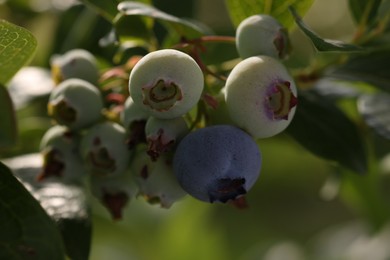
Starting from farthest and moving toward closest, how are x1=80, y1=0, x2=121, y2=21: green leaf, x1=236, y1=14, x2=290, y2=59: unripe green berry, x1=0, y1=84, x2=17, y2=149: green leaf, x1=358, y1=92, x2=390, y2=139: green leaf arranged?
x1=358, y1=92, x2=390, y2=139: green leaf
x1=80, y1=0, x2=121, y2=21: green leaf
x1=0, y1=84, x2=17, y2=149: green leaf
x1=236, y1=14, x2=290, y2=59: unripe green berry

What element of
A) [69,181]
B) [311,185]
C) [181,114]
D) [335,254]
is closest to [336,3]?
[311,185]

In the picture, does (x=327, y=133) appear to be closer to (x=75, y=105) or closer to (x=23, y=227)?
(x=75, y=105)

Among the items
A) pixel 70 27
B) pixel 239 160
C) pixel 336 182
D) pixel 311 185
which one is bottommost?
pixel 311 185

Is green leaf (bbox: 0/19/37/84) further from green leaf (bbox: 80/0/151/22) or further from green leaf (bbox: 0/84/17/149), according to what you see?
green leaf (bbox: 80/0/151/22)

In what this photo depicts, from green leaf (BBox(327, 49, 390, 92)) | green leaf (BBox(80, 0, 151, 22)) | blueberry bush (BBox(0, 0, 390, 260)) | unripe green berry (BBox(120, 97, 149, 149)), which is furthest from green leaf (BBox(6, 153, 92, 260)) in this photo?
green leaf (BBox(327, 49, 390, 92))

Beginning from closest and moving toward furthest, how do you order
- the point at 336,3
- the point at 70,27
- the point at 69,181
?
the point at 69,181 → the point at 70,27 → the point at 336,3

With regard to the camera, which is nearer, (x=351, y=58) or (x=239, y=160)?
(x=239, y=160)

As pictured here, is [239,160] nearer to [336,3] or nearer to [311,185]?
[311,185]
